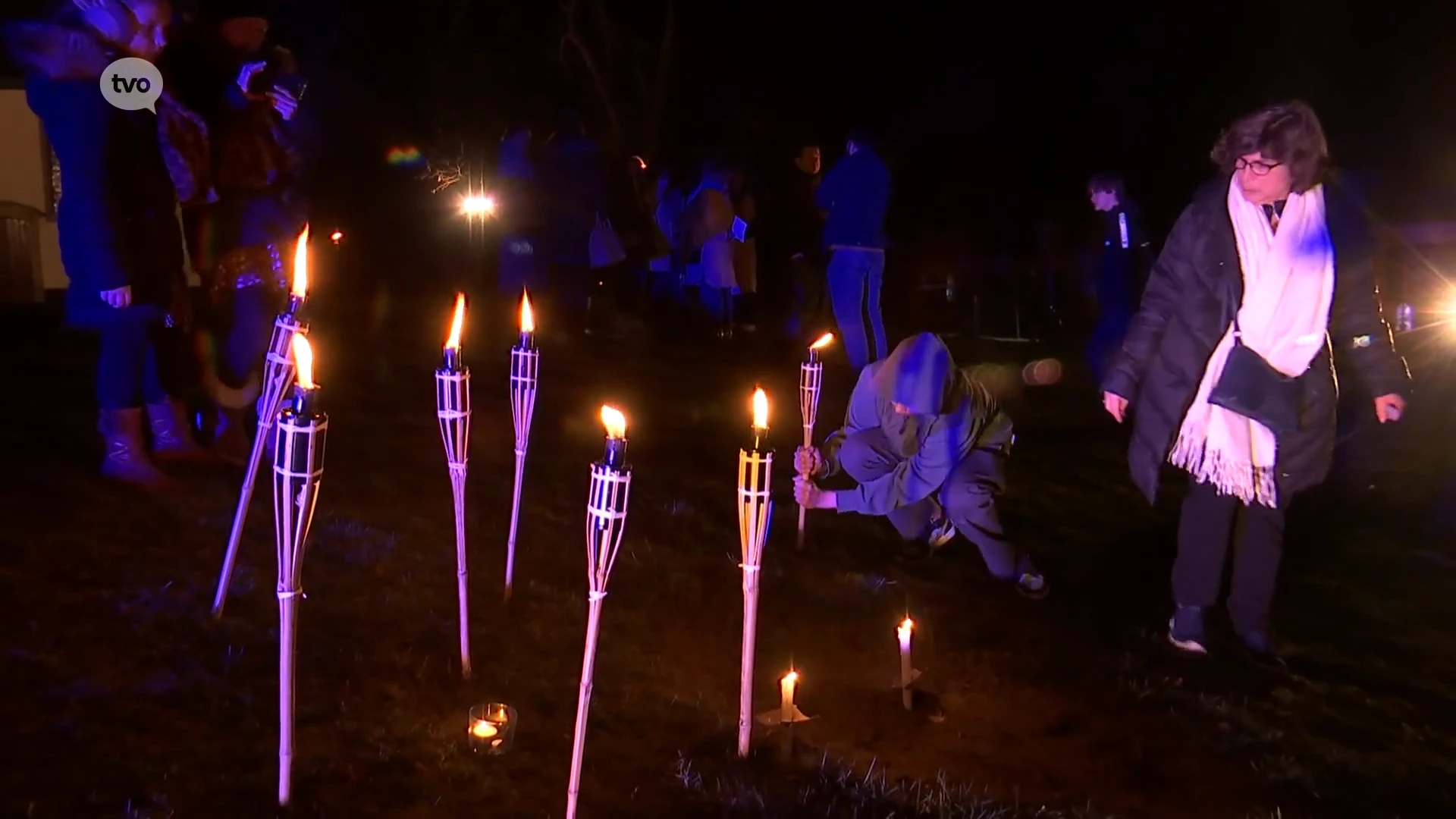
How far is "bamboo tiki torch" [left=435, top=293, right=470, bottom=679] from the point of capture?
3.09 meters

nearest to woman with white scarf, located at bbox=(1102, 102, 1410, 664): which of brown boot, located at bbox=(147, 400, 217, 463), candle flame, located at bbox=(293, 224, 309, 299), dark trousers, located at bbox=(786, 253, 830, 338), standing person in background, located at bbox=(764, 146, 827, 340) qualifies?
candle flame, located at bbox=(293, 224, 309, 299)

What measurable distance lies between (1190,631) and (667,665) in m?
1.96

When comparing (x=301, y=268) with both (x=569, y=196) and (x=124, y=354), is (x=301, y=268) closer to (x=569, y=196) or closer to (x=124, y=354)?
(x=124, y=354)

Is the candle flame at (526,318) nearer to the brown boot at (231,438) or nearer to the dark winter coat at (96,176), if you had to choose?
the dark winter coat at (96,176)

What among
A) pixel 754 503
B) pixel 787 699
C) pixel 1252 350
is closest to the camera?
pixel 754 503

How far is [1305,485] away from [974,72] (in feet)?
74.9

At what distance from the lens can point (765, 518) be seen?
2998 mm

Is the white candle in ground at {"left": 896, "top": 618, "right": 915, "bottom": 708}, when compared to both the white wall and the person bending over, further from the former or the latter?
the white wall

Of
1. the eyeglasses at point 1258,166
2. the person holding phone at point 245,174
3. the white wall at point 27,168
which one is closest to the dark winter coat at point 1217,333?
the eyeglasses at point 1258,166

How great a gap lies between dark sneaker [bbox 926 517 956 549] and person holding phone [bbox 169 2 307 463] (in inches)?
124

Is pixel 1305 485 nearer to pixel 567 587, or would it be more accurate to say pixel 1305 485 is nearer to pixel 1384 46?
pixel 567 587

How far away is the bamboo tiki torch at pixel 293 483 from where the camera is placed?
95.3 inches

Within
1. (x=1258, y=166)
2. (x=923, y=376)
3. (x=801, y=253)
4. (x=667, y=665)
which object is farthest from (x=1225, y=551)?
(x=801, y=253)

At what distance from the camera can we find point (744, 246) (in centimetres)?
1188
